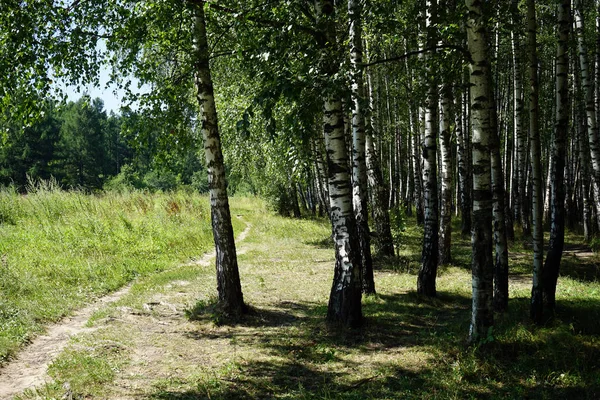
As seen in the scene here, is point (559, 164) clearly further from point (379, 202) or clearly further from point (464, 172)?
→ point (464, 172)

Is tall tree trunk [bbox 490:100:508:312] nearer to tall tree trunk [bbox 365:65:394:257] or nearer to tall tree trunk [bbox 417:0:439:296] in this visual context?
tall tree trunk [bbox 417:0:439:296]

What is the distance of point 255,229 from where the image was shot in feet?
71.5

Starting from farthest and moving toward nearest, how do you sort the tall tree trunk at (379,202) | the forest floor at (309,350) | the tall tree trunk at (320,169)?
the tall tree trunk at (320,169) < the tall tree trunk at (379,202) < the forest floor at (309,350)

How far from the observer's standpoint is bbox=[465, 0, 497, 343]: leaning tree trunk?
201 inches

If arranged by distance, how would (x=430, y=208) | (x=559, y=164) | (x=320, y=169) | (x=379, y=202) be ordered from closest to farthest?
(x=559, y=164)
(x=430, y=208)
(x=379, y=202)
(x=320, y=169)

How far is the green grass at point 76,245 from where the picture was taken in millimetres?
8203

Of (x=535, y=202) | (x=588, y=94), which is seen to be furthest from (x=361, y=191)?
(x=588, y=94)

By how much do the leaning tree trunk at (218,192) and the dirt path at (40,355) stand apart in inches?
70.4

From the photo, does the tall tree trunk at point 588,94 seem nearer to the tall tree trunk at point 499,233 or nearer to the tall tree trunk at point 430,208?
the tall tree trunk at point 430,208

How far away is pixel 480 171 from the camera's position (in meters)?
5.24

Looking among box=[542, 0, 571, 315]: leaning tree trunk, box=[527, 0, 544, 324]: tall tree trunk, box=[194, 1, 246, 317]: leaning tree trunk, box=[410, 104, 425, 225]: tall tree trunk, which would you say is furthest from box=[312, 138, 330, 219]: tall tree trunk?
box=[542, 0, 571, 315]: leaning tree trunk

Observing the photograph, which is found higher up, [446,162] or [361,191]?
[446,162]

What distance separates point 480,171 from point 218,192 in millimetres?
4347

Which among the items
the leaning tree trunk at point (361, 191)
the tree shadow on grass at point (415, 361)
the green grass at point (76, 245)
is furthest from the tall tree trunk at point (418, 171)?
the tree shadow on grass at point (415, 361)
